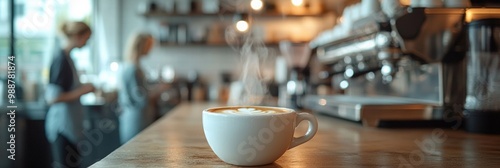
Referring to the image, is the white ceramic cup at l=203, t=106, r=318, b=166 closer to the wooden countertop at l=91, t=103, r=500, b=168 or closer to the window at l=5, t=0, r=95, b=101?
the wooden countertop at l=91, t=103, r=500, b=168

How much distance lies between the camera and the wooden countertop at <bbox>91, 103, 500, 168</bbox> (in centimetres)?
65

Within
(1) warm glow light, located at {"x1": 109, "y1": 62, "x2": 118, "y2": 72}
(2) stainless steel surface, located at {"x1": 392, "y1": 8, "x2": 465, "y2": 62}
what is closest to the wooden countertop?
(2) stainless steel surface, located at {"x1": 392, "y1": 8, "x2": 465, "y2": 62}

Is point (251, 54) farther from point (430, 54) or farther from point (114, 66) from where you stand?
point (430, 54)

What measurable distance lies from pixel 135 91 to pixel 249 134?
71.6 inches

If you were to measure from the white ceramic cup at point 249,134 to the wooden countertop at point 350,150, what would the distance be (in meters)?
0.03

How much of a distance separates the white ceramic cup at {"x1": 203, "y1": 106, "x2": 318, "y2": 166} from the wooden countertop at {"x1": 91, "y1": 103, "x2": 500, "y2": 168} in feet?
0.11

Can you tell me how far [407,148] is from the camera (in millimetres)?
811

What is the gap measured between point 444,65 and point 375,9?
10.4 inches

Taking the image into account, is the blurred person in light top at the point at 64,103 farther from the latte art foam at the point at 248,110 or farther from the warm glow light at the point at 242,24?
the latte art foam at the point at 248,110

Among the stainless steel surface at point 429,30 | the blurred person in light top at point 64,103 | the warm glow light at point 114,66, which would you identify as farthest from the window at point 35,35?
the stainless steel surface at point 429,30

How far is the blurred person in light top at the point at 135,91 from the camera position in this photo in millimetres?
2285

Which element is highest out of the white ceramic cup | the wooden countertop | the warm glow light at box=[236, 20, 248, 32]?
the warm glow light at box=[236, 20, 248, 32]

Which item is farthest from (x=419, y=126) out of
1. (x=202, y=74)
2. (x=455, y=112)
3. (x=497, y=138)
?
(x=202, y=74)

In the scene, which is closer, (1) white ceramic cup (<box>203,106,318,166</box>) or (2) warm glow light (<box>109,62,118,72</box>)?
(1) white ceramic cup (<box>203,106,318,166</box>)
